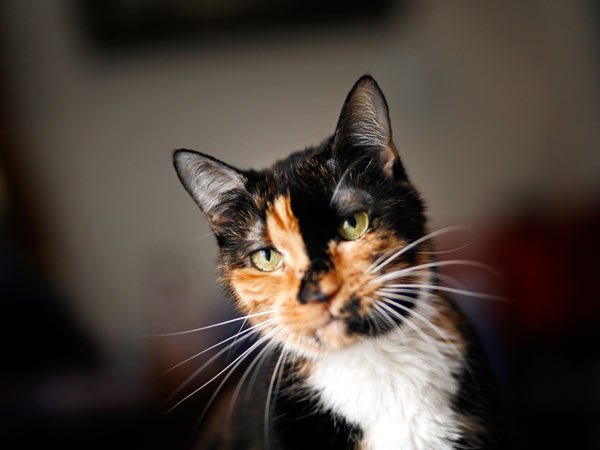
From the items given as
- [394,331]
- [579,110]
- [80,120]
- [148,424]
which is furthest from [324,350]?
[579,110]

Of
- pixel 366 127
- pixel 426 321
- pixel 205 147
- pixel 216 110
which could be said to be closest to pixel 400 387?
pixel 426 321

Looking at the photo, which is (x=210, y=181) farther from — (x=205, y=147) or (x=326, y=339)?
(x=205, y=147)

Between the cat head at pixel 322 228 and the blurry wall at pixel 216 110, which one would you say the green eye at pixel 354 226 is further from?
the blurry wall at pixel 216 110

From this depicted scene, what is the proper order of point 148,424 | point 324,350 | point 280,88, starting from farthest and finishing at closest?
point 148,424, point 280,88, point 324,350

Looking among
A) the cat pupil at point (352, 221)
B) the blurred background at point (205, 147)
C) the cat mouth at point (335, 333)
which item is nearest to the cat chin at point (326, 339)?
the cat mouth at point (335, 333)

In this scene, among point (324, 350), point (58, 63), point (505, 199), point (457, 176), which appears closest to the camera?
point (324, 350)

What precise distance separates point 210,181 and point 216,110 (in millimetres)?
699

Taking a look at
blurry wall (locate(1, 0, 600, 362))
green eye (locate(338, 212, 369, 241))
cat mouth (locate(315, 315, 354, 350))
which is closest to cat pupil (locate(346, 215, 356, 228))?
green eye (locate(338, 212, 369, 241))

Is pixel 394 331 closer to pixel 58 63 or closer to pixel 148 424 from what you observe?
pixel 148 424

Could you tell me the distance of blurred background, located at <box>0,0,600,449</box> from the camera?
1.09 meters

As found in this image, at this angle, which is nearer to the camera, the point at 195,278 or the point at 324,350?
the point at 324,350

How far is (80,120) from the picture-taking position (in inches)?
62.2

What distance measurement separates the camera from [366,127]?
50 centimetres

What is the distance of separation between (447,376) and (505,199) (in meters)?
1.84
